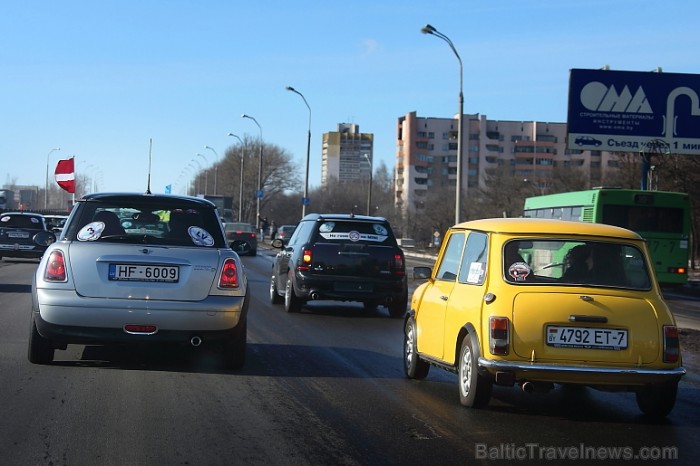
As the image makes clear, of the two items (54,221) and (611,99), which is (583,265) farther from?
(54,221)

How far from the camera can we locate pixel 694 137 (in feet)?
111

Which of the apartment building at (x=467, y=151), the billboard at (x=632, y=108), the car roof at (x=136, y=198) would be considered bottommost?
the car roof at (x=136, y=198)

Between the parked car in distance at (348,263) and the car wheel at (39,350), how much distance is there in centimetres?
630

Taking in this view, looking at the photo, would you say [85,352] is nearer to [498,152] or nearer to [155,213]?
[155,213]

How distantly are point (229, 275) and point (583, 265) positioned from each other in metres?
3.24

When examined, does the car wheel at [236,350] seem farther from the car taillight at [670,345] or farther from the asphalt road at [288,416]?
the car taillight at [670,345]

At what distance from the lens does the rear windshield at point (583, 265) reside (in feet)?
22.2

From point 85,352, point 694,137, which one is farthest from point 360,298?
point 694,137

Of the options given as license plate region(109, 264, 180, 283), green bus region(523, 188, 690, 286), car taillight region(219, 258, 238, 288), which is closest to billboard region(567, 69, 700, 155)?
green bus region(523, 188, 690, 286)

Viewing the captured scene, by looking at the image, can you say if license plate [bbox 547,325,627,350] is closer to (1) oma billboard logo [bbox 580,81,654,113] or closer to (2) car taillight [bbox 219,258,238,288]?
(2) car taillight [bbox 219,258,238,288]

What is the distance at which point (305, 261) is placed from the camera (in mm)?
14242

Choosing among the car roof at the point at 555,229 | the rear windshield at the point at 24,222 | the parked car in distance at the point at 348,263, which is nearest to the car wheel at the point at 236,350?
the car roof at the point at 555,229

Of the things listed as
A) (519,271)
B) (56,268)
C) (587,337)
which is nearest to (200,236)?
(56,268)

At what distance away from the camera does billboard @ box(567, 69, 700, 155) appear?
110ft
